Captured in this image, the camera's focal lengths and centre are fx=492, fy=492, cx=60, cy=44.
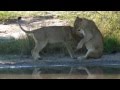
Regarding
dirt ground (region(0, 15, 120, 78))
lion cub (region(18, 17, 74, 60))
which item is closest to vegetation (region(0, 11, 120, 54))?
dirt ground (region(0, 15, 120, 78))

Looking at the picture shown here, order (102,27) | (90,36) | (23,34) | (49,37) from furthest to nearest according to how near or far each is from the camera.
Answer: (102,27) → (23,34) → (90,36) → (49,37)

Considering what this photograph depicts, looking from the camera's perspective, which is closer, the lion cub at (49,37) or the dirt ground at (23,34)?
the dirt ground at (23,34)

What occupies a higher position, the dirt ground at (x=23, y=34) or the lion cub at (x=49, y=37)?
the lion cub at (x=49, y=37)

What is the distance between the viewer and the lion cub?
8.13 metres

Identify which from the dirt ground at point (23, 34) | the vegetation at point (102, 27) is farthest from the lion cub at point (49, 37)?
the vegetation at point (102, 27)

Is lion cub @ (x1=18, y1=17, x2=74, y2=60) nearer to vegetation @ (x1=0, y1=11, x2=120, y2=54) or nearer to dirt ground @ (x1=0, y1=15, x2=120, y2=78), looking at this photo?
dirt ground @ (x1=0, y1=15, x2=120, y2=78)

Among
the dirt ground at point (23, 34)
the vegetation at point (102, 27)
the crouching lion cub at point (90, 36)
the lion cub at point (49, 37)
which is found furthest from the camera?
the vegetation at point (102, 27)

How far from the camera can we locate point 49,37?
8219 millimetres

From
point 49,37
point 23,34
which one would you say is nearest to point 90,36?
point 49,37

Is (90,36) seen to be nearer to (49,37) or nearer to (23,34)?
(49,37)

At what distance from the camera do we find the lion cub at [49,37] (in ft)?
26.7

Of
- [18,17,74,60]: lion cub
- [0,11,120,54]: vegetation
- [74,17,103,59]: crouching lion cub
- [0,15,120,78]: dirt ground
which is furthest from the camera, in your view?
[0,11,120,54]: vegetation

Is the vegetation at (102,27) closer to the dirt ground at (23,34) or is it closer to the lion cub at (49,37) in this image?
the dirt ground at (23,34)
